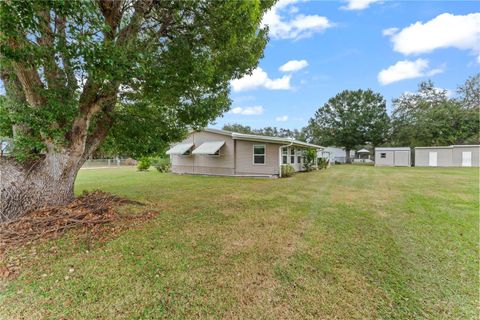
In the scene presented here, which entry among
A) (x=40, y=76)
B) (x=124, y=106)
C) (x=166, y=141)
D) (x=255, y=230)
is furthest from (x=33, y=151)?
(x=255, y=230)

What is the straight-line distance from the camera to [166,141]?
25.1 feet

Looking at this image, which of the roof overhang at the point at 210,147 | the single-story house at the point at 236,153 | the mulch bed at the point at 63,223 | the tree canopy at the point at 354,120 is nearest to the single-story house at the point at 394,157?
the tree canopy at the point at 354,120

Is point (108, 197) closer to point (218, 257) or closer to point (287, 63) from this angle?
point (218, 257)

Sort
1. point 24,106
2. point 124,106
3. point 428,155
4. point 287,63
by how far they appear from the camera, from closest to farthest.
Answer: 1. point 24,106
2. point 124,106
3. point 287,63
4. point 428,155

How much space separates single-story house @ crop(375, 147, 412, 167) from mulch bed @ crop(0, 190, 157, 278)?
32.0 m

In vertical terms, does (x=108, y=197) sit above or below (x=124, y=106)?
below

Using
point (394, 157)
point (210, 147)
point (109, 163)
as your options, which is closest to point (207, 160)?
point (210, 147)

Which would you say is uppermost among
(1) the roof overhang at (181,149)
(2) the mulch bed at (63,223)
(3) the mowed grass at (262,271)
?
(1) the roof overhang at (181,149)

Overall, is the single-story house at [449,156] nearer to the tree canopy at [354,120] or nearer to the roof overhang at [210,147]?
the tree canopy at [354,120]

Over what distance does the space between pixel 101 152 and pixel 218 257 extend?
6279 mm

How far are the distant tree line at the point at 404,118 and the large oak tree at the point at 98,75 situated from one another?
3448cm

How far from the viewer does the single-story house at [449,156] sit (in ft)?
78.3

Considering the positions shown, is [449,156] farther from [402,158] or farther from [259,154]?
[259,154]

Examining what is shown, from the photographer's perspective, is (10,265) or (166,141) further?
(166,141)
